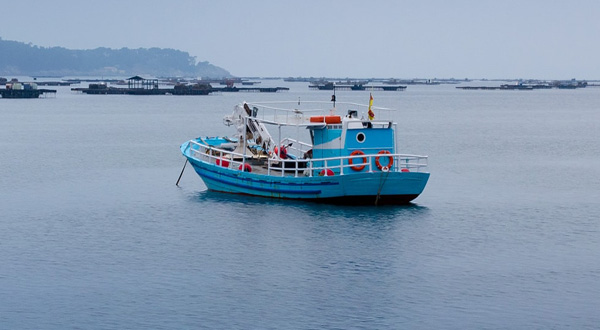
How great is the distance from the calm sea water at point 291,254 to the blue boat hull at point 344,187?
18.5 inches

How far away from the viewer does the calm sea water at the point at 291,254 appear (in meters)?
23.4

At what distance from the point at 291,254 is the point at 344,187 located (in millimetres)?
7024

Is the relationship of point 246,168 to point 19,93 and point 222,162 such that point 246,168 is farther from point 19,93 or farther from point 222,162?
point 19,93

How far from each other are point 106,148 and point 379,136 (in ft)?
107

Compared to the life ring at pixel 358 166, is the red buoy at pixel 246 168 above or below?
below

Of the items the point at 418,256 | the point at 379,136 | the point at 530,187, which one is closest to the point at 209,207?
the point at 379,136

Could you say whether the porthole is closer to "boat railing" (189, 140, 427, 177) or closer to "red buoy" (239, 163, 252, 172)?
"boat railing" (189, 140, 427, 177)

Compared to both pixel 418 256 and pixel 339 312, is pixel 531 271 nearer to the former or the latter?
pixel 418 256

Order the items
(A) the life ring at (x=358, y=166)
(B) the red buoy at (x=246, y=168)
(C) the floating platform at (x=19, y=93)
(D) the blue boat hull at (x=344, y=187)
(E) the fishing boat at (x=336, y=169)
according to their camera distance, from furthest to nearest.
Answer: (C) the floating platform at (x=19, y=93) < (B) the red buoy at (x=246, y=168) < (A) the life ring at (x=358, y=166) < (E) the fishing boat at (x=336, y=169) < (D) the blue boat hull at (x=344, y=187)

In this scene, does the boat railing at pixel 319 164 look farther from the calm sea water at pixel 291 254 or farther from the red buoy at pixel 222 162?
the calm sea water at pixel 291 254

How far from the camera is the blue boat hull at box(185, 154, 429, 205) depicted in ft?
117

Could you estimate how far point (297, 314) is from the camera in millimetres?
23328

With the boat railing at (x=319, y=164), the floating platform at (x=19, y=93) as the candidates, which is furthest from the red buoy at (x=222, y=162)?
the floating platform at (x=19, y=93)

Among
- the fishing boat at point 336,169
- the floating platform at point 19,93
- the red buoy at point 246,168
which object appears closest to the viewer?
the fishing boat at point 336,169
